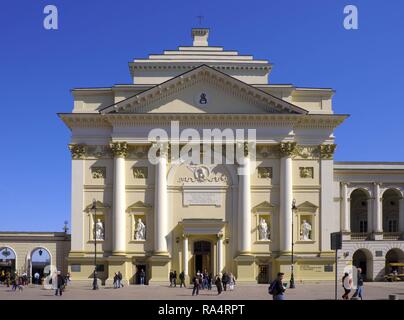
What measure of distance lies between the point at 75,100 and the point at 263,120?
16361mm

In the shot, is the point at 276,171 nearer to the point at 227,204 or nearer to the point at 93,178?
the point at 227,204

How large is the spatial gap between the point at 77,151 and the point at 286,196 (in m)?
18.1

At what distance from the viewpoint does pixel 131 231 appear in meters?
52.8

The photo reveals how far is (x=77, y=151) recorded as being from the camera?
5334 centimetres

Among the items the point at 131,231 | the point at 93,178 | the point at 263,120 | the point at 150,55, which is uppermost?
the point at 150,55

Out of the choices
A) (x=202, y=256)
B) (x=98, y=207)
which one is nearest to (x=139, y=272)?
(x=202, y=256)

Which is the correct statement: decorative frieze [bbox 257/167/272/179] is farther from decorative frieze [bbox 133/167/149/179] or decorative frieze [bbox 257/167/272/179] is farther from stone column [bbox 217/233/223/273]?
decorative frieze [bbox 133/167/149/179]

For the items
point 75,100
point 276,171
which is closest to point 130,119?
point 75,100

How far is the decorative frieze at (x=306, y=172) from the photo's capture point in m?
54.1

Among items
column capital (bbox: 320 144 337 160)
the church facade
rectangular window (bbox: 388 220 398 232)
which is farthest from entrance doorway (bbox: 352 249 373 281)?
column capital (bbox: 320 144 337 160)

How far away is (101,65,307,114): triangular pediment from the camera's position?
52531mm

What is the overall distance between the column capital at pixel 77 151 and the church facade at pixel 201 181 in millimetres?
85

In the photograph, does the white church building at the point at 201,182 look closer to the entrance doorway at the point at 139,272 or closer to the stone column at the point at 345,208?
the entrance doorway at the point at 139,272

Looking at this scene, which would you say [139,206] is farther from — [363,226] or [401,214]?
[401,214]
